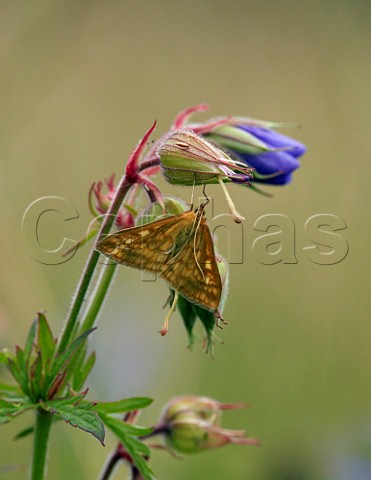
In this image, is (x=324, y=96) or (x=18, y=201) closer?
(x=18, y=201)

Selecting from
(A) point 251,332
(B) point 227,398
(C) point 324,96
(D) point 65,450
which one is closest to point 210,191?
(C) point 324,96

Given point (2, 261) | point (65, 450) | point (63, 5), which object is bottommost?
point (65, 450)

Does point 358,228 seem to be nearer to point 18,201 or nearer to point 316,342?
point 316,342

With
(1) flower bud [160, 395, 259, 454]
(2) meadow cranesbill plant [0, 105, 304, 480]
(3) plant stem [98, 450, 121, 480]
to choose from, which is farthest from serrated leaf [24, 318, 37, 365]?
(1) flower bud [160, 395, 259, 454]

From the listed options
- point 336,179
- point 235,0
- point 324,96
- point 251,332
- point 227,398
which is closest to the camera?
point 227,398

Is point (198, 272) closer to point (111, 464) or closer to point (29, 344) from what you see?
point (29, 344)

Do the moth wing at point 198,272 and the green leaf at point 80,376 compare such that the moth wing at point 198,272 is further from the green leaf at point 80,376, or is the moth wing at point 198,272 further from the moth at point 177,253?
the green leaf at point 80,376

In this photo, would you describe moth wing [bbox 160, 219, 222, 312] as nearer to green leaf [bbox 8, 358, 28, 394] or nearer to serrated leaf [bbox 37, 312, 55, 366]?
serrated leaf [bbox 37, 312, 55, 366]

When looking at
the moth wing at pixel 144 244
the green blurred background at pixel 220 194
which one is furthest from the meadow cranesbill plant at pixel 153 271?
the green blurred background at pixel 220 194
